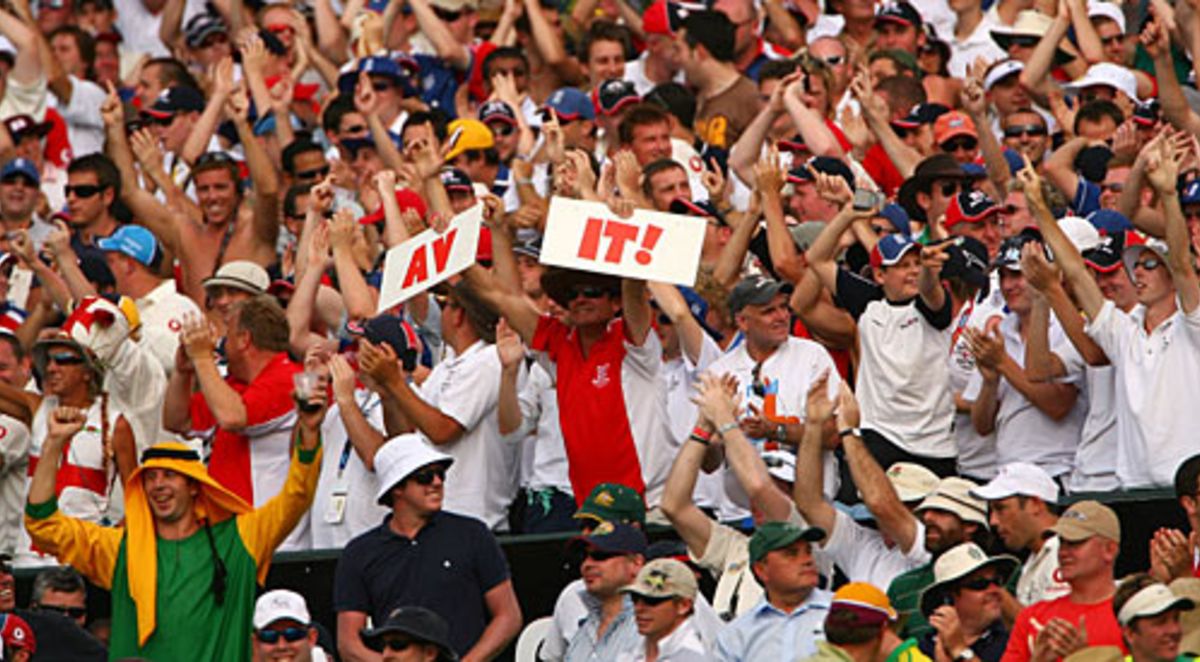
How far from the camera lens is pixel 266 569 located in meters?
13.9

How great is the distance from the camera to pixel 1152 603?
36.7 ft

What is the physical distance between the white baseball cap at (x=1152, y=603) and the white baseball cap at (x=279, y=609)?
139 inches

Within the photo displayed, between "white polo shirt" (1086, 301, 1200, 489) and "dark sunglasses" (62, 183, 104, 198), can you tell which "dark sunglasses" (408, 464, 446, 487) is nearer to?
"white polo shirt" (1086, 301, 1200, 489)

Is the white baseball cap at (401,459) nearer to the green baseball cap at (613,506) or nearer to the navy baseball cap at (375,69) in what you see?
the green baseball cap at (613,506)

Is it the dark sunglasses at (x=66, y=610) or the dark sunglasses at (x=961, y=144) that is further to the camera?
the dark sunglasses at (x=961, y=144)

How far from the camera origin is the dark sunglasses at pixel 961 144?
17250mm

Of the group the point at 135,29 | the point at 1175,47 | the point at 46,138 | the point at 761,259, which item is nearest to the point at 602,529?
the point at 761,259

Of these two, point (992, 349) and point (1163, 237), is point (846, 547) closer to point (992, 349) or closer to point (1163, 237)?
point (992, 349)

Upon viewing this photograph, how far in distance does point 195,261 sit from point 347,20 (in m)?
4.29

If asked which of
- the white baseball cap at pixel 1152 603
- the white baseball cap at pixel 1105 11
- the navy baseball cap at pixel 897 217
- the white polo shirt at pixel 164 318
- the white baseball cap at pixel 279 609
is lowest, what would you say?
the white baseball cap at pixel 1105 11

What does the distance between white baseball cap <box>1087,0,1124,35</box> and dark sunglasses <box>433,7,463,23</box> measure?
466 centimetres

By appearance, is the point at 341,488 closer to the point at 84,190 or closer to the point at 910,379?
the point at 910,379

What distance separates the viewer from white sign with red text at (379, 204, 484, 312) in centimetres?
1443

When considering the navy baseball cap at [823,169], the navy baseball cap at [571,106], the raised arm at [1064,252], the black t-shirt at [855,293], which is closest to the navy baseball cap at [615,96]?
the navy baseball cap at [571,106]
